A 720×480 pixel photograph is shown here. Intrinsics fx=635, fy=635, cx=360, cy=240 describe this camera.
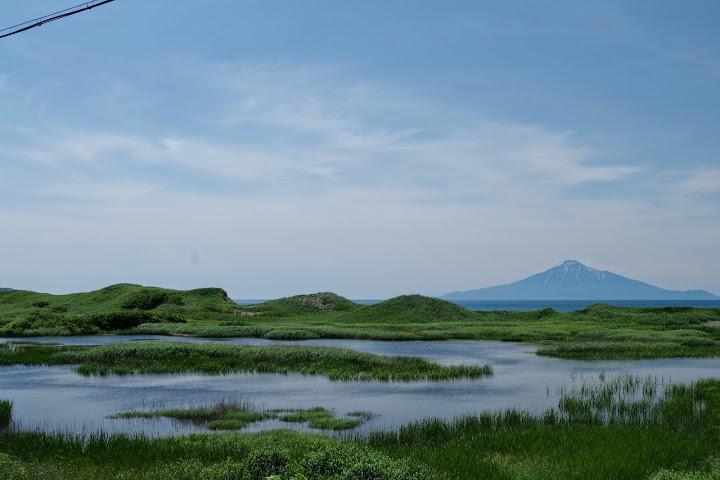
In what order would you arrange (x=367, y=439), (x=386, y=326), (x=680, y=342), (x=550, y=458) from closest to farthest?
(x=550, y=458) < (x=367, y=439) < (x=680, y=342) < (x=386, y=326)

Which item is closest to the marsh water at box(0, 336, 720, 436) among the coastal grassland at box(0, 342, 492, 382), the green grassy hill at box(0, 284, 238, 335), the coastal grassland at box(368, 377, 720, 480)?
the coastal grassland at box(0, 342, 492, 382)

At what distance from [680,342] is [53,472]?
209ft

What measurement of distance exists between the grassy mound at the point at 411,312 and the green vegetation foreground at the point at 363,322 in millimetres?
175

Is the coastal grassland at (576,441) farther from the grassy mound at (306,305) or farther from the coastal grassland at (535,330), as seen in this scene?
the grassy mound at (306,305)

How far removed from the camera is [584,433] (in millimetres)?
23562

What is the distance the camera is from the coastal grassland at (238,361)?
42469 millimetres

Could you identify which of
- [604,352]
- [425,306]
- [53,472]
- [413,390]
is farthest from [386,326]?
[53,472]

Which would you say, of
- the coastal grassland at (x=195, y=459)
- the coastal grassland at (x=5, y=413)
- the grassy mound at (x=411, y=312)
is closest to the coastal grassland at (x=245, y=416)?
the coastal grassland at (x=195, y=459)

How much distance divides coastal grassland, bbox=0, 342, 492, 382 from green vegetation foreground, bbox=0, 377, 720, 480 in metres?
15.3

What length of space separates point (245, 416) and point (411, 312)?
83894mm

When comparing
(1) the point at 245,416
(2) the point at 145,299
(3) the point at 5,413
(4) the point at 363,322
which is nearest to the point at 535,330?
(4) the point at 363,322

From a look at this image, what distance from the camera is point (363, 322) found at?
345ft

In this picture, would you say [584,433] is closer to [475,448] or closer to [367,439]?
[475,448]

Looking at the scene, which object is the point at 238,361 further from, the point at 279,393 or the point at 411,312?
the point at 411,312
